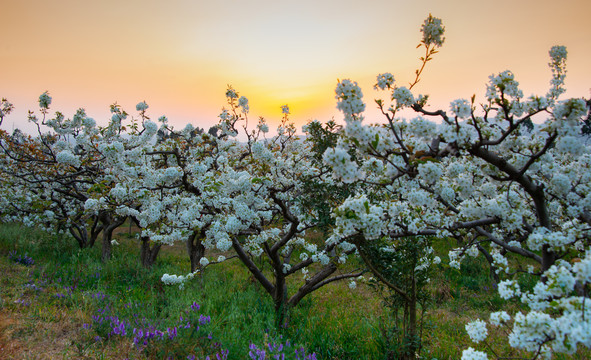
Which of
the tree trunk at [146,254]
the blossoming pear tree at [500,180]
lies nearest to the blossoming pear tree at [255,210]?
the blossoming pear tree at [500,180]

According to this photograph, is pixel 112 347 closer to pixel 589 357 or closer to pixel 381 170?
pixel 381 170

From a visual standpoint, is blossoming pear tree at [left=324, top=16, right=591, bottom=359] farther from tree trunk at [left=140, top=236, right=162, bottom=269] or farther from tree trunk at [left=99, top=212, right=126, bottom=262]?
tree trunk at [left=99, top=212, right=126, bottom=262]

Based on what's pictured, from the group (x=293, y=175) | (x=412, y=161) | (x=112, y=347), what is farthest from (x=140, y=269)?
(x=412, y=161)

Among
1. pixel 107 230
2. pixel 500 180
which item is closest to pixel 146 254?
pixel 107 230

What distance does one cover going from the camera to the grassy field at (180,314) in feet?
15.8

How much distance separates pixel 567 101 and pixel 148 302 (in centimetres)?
769

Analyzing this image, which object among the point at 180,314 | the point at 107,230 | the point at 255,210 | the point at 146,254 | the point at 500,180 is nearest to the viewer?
the point at 500,180

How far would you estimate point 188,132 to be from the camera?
959 centimetres

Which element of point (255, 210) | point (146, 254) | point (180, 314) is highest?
point (255, 210)

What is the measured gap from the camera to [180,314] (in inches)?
229

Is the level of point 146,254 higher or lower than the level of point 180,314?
higher

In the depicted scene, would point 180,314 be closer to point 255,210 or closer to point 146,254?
point 255,210

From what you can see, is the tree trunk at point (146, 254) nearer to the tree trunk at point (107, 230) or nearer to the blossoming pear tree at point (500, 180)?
the tree trunk at point (107, 230)

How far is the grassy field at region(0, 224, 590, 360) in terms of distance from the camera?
482cm
